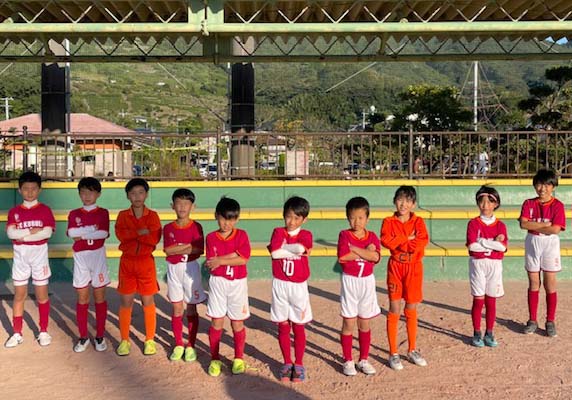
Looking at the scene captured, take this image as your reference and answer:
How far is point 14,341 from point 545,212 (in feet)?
15.8

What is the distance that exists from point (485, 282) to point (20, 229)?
13.0 feet

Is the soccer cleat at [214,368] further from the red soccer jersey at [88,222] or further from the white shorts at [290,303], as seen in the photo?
the red soccer jersey at [88,222]

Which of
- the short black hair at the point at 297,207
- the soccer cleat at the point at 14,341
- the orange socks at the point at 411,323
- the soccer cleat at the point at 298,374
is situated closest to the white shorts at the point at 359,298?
the orange socks at the point at 411,323

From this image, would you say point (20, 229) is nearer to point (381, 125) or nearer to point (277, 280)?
point (277, 280)

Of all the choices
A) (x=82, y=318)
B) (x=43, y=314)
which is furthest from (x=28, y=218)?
(x=82, y=318)

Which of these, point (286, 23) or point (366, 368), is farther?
point (286, 23)

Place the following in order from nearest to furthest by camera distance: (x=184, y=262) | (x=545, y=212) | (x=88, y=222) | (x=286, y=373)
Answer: (x=286, y=373), (x=184, y=262), (x=88, y=222), (x=545, y=212)

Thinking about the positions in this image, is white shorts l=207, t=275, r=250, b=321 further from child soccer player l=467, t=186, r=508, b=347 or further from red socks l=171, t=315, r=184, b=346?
child soccer player l=467, t=186, r=508, b=347

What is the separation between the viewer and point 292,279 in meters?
4.00

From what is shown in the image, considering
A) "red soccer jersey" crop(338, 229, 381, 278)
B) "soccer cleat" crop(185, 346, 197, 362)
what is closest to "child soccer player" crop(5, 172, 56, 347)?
"soccer cleat" crop(185, 346, 197, 362)

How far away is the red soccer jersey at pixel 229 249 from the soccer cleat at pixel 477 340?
2.16 metres

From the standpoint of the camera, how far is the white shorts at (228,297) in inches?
161

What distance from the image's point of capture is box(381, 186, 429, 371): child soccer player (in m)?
4.23

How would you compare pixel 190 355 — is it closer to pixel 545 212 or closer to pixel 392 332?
pixel 392 332
